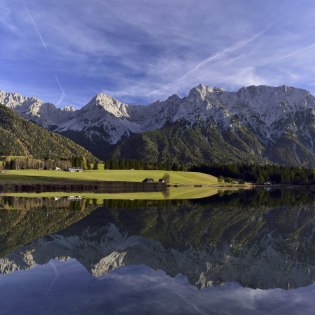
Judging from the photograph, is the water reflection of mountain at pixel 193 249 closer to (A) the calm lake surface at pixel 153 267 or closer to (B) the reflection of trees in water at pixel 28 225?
(A) the calm lake surface at pixel 153 267

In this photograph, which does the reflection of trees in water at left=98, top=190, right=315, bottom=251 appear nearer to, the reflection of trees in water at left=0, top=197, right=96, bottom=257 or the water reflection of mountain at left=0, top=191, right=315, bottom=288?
the water reflection of mountain at left=0, top=191, right=315, bottom=288

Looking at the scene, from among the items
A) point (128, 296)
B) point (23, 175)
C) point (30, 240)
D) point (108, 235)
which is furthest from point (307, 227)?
point (23, 175)

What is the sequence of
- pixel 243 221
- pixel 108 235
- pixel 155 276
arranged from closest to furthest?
1. pixel 155 276
2. pixel 108 235
3. pixel 243 221

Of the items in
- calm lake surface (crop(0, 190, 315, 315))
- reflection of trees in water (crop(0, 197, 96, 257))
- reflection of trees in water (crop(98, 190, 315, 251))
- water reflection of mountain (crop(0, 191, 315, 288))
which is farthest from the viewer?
reflection of trees in water (crop(98, 190, 315, 251))

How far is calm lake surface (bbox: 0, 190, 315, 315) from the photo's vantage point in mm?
23203

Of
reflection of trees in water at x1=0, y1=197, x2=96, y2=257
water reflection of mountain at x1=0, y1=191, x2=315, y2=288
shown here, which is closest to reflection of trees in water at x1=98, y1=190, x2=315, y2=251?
water reflection of mountain at x1=0, y1=191, x2=315, y2=288

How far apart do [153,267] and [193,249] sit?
9.91 m

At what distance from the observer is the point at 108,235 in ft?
169

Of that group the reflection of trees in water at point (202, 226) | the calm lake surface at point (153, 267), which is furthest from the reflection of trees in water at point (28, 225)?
the reflection of trees in water at point (202, 226)

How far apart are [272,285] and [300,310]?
6215 millimetres

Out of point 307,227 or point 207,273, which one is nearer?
point 207,273

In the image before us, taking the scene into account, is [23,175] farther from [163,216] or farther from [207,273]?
[207,273]

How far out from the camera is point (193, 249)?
142 feet

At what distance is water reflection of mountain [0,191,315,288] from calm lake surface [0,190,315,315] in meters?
0.11
